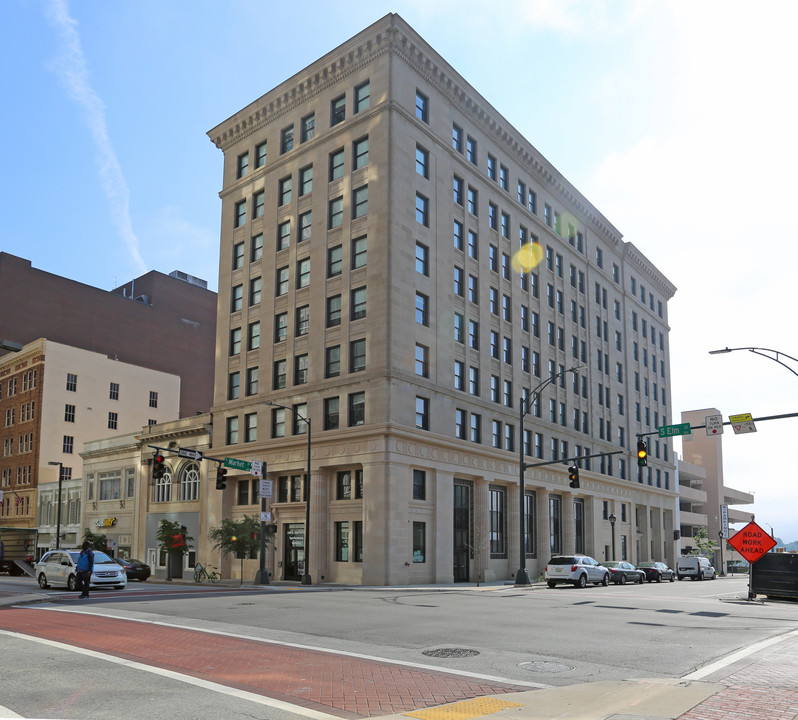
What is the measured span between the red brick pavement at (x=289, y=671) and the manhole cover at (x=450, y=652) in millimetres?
1361

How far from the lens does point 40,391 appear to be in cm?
7594

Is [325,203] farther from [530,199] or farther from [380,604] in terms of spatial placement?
[380,604]

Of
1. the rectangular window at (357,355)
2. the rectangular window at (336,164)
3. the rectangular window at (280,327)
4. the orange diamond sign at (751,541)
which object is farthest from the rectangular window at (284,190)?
the orange diamond sign at (751,541)

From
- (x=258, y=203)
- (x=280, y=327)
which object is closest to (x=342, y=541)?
(x=280, y=327)

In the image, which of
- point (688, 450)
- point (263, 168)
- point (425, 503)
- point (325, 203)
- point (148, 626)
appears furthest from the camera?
point (688, 450)

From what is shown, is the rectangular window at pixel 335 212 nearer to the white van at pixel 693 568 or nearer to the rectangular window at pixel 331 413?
the rectangular window at pixel 331 413

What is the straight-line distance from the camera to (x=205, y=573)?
160 ft

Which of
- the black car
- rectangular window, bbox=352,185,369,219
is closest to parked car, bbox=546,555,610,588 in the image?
rectangular window, bbox=352,185,369,219

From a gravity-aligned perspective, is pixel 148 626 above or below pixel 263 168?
below

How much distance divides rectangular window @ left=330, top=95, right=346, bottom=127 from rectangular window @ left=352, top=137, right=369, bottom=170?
2.79m

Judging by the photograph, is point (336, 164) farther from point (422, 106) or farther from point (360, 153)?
point (422, 106)

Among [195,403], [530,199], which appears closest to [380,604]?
[530,199]

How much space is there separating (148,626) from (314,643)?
4597mm

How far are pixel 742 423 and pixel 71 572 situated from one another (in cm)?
2954
